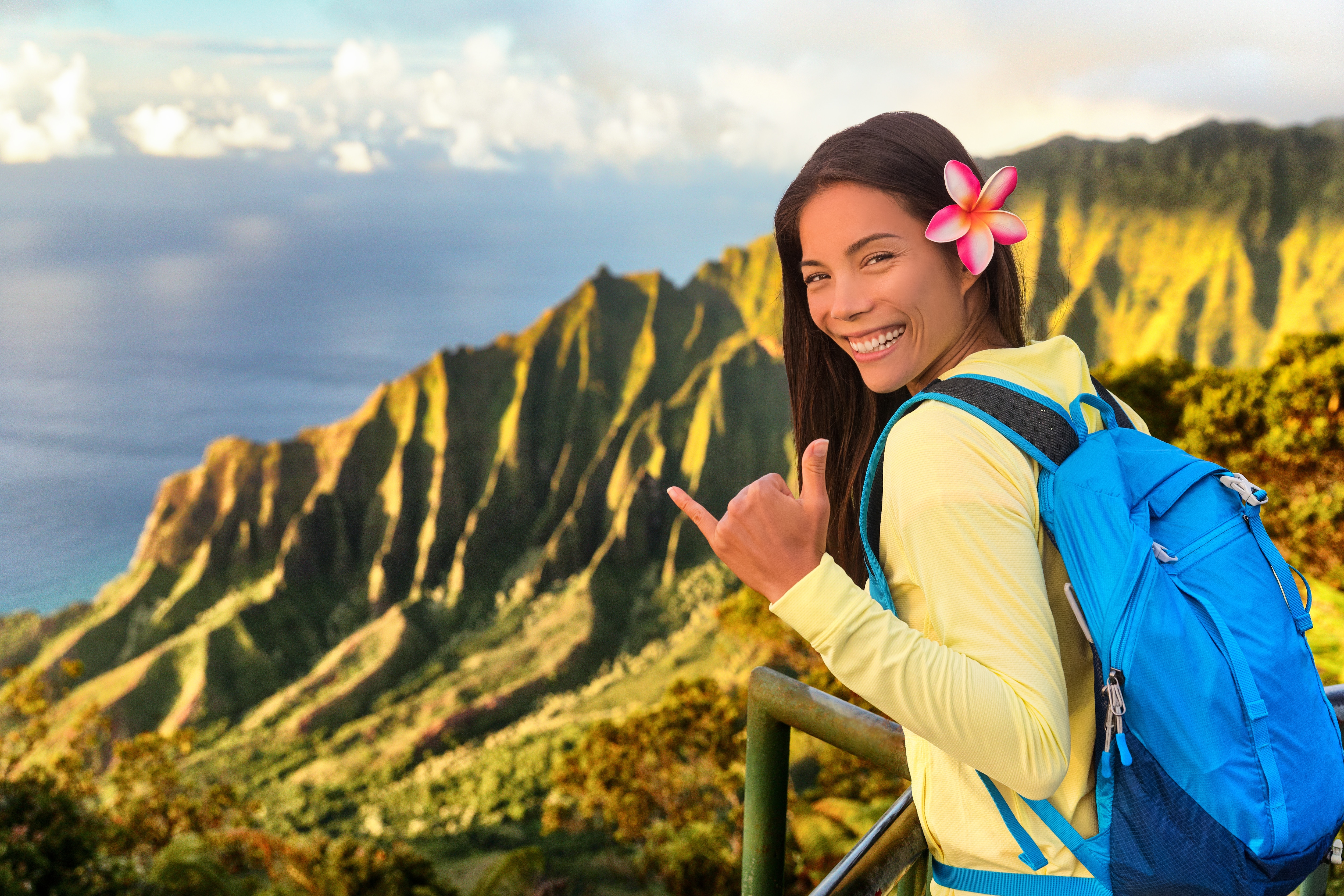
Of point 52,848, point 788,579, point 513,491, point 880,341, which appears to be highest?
point 880,341

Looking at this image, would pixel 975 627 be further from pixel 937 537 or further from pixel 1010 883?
pixel 1010 883

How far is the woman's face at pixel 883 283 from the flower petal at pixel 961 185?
0.06 m

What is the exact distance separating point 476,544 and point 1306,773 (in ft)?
164

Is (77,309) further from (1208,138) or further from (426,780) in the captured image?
(1208,138)

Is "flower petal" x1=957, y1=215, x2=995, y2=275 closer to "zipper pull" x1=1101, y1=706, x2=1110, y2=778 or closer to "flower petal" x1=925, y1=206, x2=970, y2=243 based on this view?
"flower petal" x1=925, y1=206, x2=970, y2=243

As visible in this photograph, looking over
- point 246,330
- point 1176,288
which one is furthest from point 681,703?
point 246,330

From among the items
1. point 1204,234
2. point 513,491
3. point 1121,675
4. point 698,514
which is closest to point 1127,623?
point 1121,675

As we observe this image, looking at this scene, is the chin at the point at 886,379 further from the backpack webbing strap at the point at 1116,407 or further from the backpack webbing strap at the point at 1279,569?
the backpack webbing strap at the point at 1279,569

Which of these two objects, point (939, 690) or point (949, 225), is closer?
point (939, 690)

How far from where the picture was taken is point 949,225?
1.18m

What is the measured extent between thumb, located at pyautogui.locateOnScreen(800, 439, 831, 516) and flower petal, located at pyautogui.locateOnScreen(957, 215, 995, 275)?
36 cm

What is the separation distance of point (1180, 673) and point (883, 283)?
577 millimetres

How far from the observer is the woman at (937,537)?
2.91 feet

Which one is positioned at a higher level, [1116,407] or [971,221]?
[971,221]
